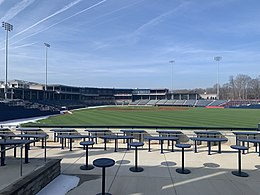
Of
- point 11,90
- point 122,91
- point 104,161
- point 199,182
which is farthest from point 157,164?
point 122,91

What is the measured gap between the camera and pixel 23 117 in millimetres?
31844

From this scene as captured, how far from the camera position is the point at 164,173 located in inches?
296

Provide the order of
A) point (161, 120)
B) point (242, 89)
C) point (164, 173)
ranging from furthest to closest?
point (242, 89)
point (161, 120)
point (164, 173)

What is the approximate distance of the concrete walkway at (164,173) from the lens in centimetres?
611

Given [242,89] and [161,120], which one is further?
[242,89]

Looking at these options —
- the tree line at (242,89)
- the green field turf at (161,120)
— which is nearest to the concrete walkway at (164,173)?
the green field turf at (161,120)

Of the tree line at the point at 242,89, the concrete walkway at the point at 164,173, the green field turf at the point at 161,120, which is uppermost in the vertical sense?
the tree line at the point at 242,89

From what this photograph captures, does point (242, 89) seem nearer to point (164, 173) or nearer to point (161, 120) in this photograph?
point (161, 120)

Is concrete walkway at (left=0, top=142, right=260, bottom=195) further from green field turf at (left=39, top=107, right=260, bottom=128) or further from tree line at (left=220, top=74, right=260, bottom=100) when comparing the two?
tree line at (left=220, top=74, right=260, bottom=100)

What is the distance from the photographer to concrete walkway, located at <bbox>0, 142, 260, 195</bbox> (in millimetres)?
6105

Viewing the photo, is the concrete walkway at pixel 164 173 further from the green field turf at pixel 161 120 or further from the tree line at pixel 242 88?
the tree line at pixel 242 88

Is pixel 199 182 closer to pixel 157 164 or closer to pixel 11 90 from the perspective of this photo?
pixel 157 164

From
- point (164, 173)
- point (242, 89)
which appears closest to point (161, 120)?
point (164, 173)

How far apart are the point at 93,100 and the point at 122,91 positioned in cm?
1733
